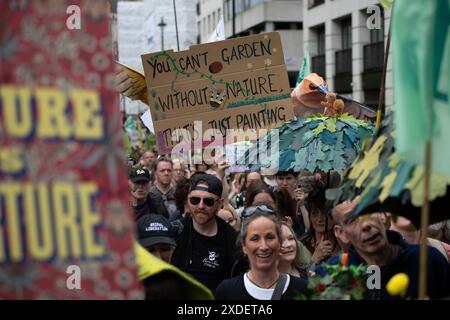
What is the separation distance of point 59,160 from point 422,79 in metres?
1.31

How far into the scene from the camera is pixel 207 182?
301 inches

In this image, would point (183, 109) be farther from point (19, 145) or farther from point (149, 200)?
point (19, 145)

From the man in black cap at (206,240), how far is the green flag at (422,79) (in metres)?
3.36

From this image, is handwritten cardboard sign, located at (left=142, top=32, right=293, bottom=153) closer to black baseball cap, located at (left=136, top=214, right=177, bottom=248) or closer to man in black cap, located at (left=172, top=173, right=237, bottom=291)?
man in black cap, located at (left=172, top=173, right=237, bottom=291)

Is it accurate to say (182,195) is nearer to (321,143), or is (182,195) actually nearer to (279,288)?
(321,143)

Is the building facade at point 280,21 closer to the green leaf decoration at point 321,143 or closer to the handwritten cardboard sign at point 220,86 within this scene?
the handwritten cardboard sign at point 220,86

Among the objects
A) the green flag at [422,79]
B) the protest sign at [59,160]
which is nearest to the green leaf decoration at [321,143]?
the green flag at [422,79]

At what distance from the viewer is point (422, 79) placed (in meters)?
3.63

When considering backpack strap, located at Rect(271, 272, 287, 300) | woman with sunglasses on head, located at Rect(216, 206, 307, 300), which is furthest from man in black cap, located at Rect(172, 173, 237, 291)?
backpack strap, located at Rect(271, 272, 287, 300)

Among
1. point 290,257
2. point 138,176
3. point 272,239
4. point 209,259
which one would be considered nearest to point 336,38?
point 138,176

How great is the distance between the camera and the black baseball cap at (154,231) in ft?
19.9

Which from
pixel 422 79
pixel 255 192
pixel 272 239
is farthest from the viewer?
pixel 255 192

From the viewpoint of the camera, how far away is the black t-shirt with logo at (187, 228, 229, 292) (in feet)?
22.9

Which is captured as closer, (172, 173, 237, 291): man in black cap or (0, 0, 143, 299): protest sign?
(0, 0, 143, 299): protest sign
